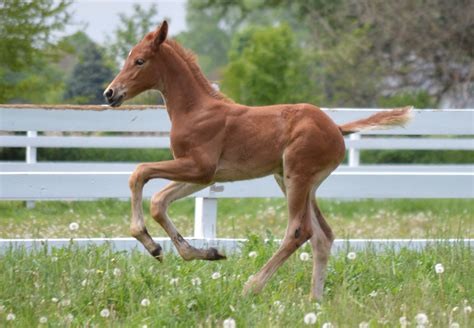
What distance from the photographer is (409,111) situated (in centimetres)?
657

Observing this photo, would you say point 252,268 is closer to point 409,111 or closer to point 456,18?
point 409,111

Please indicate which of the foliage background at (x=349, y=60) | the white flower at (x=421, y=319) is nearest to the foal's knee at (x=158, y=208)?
the white flower at (x=421, y=319)

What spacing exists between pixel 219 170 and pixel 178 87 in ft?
2.00

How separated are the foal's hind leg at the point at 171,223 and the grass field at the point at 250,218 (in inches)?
95.2

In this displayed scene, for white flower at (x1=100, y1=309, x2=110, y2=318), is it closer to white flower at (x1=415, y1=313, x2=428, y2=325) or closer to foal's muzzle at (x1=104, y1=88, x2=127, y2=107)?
foal's muzzle at (x1=104, y1=88, x2=127, y2=107)

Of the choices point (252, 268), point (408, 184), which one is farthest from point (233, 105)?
point (408, 184)

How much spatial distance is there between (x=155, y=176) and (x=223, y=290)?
Result: 2.84ft

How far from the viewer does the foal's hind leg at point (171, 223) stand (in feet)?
19.3

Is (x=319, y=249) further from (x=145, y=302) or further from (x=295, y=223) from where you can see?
(x=145, y=302)

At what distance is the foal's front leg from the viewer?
19.3 ft

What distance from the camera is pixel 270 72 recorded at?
963 inches

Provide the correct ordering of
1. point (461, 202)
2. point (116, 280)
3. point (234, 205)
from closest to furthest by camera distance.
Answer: point (116, 280) → point (234, 205) → point (461, 202)

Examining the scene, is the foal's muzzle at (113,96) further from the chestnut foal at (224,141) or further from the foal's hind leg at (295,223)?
the foal's hind leg at (295,223)

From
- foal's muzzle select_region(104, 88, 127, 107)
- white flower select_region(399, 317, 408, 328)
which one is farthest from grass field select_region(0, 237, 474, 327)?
foal's muzzle select_region(104, 88, 127, 107)
